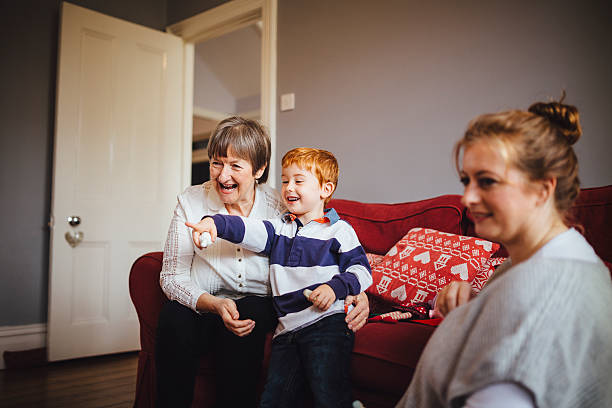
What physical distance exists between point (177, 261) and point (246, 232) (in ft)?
0.88

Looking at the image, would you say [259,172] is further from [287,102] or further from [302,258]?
[287,102]

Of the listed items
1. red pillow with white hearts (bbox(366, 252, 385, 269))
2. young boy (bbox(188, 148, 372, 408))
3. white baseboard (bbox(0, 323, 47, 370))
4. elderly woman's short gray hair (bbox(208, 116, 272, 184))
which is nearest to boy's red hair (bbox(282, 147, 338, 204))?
young boy (bbox(188, 148, 372, 408))

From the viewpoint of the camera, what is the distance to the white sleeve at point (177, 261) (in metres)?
1.42

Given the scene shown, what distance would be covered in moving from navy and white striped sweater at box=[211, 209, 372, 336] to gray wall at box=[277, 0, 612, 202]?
1018 mm

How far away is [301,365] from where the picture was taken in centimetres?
126

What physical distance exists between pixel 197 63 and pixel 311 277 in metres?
5.16

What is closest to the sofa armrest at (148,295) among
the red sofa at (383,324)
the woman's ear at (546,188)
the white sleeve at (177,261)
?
the red sofa at (383,324)

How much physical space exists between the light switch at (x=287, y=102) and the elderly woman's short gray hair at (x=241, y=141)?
1.39m

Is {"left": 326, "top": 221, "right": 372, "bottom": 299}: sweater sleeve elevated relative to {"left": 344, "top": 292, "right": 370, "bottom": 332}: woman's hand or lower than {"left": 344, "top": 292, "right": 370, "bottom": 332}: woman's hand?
elevated

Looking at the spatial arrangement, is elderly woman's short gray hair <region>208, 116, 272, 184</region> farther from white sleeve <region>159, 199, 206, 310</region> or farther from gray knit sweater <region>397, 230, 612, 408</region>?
gray knit sweater <region>397, 230, 612, 408</region>

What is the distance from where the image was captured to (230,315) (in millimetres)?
1273

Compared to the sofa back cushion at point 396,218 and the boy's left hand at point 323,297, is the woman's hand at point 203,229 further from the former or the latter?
the sofa back cushion at point 396,218

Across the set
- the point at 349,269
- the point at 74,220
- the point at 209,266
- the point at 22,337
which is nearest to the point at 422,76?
the point at 349,269

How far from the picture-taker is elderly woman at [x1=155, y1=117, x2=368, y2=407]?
1.30 m
